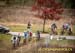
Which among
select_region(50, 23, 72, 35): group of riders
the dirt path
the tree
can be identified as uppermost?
the tree

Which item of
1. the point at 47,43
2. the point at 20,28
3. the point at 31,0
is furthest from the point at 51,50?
the point at 31,0

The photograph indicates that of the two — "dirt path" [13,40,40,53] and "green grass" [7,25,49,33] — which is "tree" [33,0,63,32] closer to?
"green grass" [7,25,49,33]

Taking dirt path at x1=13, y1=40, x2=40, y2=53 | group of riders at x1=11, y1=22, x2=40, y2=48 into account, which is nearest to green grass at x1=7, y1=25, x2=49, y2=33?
group of riders at x1=11, y1=22, x2=40, y2=48

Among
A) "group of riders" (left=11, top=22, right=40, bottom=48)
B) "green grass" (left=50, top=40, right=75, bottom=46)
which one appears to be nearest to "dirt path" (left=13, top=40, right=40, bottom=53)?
"group of riders" (left=11, top=22, right=40, bottom=48)

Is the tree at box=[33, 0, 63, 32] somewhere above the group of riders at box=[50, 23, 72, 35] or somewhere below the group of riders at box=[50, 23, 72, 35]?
above

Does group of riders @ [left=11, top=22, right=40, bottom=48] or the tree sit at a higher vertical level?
the tree

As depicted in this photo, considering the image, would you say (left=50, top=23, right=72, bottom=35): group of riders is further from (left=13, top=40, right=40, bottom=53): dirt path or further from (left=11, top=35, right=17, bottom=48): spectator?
(left=11, top=35, right=17, bottom=48): spectator

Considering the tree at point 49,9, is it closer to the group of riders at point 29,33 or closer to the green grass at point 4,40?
the group of riders at point 29,33

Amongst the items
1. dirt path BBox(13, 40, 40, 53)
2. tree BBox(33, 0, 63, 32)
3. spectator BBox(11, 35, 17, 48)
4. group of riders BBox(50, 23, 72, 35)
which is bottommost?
dirt path BBox(13, 40, 40, 53)

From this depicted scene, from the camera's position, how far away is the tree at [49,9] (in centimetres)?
236

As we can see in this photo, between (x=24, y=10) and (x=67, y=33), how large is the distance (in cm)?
50

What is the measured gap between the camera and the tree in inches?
92.7

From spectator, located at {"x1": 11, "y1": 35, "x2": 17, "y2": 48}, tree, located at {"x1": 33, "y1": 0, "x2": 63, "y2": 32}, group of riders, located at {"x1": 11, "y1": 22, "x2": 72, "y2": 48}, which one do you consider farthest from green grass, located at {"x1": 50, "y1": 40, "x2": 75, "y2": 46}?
spectator, located at {"x1": 11, "y1": 35, "x2": 17, "y2": 48}

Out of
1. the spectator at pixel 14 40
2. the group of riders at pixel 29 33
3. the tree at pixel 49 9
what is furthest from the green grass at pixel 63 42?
the spectator at pixel 14 40
